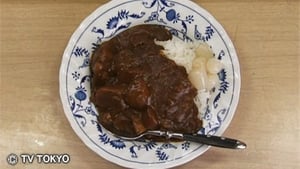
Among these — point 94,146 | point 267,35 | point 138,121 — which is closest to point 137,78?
point 138,121

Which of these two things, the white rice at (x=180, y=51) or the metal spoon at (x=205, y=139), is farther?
the white rice at (x=180, y=51)

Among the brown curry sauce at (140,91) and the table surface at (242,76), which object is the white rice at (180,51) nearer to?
the brown curry sauce at (140,91)

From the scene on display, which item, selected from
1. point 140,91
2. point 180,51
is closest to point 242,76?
point 180,51

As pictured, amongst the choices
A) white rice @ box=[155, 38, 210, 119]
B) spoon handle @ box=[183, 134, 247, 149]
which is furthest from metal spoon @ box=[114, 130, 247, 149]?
white rice @ box=[155, 38, 210, 119]

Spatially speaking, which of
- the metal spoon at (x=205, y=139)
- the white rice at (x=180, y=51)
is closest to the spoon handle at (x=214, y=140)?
the metal spoon at (x=205, y=139)

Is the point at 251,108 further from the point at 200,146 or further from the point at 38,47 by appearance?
the point at 38,47

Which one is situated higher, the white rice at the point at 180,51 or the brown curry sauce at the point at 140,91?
the white rice at the point at 180,51
